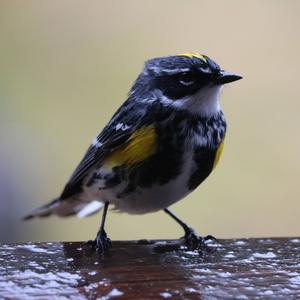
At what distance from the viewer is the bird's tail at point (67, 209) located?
335 centimetres

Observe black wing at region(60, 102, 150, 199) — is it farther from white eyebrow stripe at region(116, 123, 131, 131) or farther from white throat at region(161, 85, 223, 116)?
white throat at region(161, 85, 223, 116)

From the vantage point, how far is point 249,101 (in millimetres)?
6879

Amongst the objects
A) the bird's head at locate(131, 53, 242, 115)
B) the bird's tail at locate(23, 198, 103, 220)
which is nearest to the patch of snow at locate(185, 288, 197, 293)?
the bird's head at locate(131, 53, 242, 115)

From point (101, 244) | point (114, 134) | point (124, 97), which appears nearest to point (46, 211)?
point (114, 134)

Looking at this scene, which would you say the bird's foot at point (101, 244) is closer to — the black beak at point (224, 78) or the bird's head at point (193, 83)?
the bird's head at point (193, 83)

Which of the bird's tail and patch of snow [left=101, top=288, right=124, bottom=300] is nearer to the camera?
patch of snow [left=101, top=288, right=124, bottom=300]

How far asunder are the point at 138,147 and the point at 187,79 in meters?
0.32

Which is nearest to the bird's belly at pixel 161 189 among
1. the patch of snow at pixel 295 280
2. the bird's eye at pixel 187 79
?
the bird's eye at pixel 187 79

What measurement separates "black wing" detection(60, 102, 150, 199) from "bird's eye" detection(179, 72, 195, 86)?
0.18m

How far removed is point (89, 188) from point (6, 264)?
979 millimetres

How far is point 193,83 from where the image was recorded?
2666 mm

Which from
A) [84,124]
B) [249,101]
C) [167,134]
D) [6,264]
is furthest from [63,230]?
[6,264]

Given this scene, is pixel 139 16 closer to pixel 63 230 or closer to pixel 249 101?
pixel 249 101

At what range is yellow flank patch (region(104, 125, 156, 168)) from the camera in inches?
102
